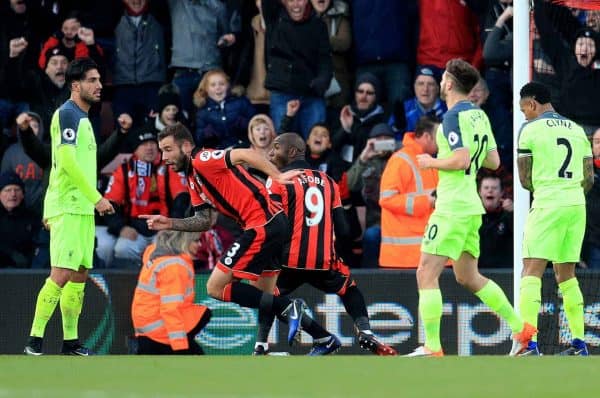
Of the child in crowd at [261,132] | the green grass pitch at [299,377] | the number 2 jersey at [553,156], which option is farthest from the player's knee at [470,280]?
the child in crowd at [261,132]

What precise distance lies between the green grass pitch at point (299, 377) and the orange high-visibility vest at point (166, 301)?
11.6ft

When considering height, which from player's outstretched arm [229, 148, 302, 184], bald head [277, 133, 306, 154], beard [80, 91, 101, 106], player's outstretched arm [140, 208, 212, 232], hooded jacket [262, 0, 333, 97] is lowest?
player's outstretched arm [140, 208, 212, 232]

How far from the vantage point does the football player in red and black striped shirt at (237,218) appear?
978 centimetres

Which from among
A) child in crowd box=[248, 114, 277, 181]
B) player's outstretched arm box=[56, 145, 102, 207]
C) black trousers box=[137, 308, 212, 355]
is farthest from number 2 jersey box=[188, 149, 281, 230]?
child in crowd box=[248, 114, 277, 181]

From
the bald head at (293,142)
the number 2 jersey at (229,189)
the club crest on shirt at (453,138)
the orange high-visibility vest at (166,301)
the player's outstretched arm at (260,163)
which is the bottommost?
the orange high-visibility vest at (166,301)

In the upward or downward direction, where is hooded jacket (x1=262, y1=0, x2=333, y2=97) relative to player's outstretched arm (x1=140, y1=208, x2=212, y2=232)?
upward

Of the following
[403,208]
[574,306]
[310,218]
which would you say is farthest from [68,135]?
[574,306]

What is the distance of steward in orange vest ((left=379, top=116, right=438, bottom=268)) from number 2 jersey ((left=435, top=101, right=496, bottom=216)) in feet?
7.82

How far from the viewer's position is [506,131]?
13.0m

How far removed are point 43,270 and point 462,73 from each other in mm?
4260

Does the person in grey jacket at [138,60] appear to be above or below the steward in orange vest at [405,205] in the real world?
above

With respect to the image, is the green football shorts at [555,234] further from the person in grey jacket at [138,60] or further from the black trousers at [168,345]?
the person in grey jacket at [138,60]

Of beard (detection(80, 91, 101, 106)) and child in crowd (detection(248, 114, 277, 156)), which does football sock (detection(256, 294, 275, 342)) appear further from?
child in crowd (detection(248, 114, 277, 156))

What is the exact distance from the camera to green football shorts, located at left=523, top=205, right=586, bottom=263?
32.2 feet
